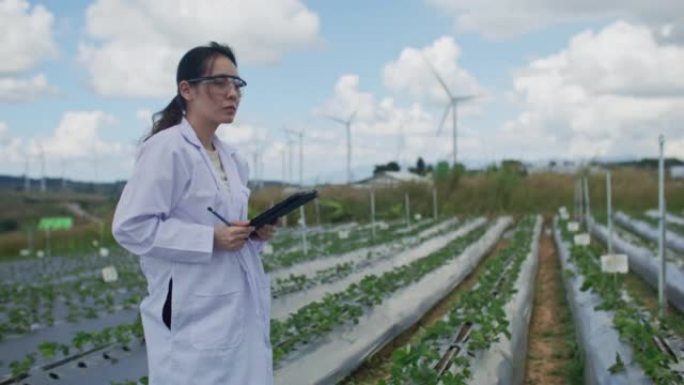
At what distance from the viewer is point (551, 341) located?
780 centimetres

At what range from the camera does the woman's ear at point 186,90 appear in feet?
7.72

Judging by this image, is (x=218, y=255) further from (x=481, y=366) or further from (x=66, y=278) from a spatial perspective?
(x=66, y=278)

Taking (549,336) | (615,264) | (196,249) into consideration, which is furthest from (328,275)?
(196,249)

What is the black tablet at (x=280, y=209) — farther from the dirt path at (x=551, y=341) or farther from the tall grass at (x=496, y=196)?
the tall grass at (x=496, y=196)

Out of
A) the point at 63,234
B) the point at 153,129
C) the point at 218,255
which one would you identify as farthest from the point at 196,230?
the point at 63,234

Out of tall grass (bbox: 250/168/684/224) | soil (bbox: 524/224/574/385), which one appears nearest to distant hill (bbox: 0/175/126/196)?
tall grass (bbox: 250/168/684/224)

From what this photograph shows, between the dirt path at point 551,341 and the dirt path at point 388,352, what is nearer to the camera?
the dirt path at point 388,352

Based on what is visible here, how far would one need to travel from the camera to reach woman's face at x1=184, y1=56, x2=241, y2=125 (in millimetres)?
2334

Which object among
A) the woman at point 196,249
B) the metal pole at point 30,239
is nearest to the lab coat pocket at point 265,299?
the woman at point 196,249

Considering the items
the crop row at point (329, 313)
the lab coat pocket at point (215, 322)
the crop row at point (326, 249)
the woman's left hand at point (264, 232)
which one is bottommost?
the crop row at point (326, 249)

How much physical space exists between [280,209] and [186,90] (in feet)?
1.50

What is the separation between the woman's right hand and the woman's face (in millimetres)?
352

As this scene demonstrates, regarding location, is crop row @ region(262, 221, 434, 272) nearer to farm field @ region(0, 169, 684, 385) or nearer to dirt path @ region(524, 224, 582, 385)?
farm field @ region(0, 169, 684, 385)

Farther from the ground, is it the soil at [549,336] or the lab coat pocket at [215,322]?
the lab coat pocket at [215,322]
